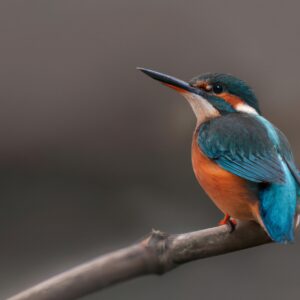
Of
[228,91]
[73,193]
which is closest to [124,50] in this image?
[73,193]

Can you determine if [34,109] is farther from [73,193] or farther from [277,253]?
[277,253]

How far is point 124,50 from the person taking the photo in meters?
4.50

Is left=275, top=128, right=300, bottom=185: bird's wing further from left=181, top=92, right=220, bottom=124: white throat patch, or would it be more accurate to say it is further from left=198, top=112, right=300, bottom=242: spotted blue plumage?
left=181, top=92, right=220, bottom=124: white throat patch

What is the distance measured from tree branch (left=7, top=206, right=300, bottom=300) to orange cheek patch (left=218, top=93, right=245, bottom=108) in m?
0.86

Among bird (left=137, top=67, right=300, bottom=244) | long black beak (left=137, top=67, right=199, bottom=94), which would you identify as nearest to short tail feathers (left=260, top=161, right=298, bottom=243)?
bird (left=137, top=67, right=300, bottom=244)

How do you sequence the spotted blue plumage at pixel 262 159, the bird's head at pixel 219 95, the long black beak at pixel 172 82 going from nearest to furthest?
the spotted blue plumage at pixel 262 159 < the long black beak at pixel 172 82 < the bird's head at pixel 219 95

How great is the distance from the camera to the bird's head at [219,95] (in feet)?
10.2

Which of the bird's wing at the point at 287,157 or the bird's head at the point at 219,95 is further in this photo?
the bird's head at the point at 219,95

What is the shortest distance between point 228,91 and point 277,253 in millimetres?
1016

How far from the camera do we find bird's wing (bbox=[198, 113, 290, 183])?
259 centimetres

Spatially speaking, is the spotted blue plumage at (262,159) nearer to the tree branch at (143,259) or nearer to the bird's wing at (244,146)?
the bird's wing at (244,146)

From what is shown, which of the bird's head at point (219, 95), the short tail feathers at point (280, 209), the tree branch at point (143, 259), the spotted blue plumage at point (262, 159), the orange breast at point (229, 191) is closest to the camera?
the tree branch at point (143, 259)

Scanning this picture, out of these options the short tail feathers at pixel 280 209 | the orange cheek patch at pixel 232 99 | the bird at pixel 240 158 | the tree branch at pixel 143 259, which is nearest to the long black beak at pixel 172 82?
the bird at pixel 240 158

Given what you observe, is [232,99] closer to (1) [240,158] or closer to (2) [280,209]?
(1) [240,158]
